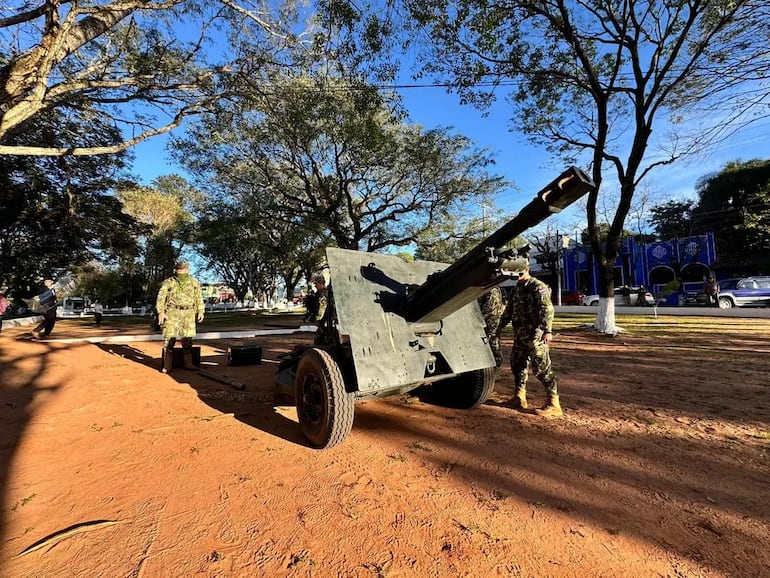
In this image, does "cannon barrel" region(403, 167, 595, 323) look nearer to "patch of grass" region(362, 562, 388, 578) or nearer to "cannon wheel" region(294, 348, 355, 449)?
"cannon wheel" region(294, 348, 355, 449)

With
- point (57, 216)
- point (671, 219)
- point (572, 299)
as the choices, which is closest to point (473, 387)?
point (57, 216)

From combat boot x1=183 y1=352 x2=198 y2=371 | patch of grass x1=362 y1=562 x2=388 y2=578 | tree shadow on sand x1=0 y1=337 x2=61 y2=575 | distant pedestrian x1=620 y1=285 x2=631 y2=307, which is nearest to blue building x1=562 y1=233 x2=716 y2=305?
distant pedestrian x1=620 y1=285 x2=631 y2=307

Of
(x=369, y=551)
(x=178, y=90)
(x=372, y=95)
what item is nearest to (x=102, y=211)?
(x=178, y=90)

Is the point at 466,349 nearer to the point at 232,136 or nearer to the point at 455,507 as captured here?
the point at 455,507

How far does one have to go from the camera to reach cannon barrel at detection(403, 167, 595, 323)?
267 centimetres

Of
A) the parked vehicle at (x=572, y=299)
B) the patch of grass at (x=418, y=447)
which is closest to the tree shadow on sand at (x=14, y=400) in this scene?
the patch of grass at (x=418, y=447)

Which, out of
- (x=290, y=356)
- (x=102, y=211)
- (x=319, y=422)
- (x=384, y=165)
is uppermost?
(x=384, y=165)

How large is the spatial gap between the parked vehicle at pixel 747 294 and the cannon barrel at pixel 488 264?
23.3m

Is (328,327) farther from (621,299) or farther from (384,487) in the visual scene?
(621,299)

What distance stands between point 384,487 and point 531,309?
8.75 feet

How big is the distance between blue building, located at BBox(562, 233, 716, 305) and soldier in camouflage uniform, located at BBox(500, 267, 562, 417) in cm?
2639

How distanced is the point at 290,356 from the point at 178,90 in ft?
25.2

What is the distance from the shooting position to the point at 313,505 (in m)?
2.48

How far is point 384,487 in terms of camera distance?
2721 millimetres
